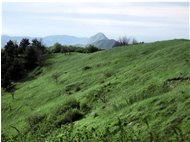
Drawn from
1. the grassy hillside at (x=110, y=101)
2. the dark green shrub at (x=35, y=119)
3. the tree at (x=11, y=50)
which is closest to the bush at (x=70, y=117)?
the grassy hillside at (x=110, y=101)

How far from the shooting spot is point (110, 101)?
36656mm

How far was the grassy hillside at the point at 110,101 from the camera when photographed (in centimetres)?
2595

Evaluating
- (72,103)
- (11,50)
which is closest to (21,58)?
(11,50)

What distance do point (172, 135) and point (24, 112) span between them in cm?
2891

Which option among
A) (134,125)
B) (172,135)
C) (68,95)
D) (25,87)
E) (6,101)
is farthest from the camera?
(25,87)

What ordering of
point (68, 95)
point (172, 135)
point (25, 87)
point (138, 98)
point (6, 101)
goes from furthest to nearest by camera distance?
point (25, 87), point (6, 101), point (68, 95), point (138, 98), point (172, 135)

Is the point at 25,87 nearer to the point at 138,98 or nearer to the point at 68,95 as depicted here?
the point at 68,95

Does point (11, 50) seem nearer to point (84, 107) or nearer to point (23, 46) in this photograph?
point (23, 46)

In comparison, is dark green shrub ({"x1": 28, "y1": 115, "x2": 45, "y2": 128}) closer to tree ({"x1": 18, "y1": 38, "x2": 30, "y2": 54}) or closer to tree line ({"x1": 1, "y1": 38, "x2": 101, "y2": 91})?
tree line ({"x1": 1, "y1": 38, "x2": 101, "y2": 91})

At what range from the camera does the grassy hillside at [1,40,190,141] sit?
2595 cm

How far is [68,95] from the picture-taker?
48.0 m

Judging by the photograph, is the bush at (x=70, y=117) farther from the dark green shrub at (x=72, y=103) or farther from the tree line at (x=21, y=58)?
the tree line at (x=21, y=58)

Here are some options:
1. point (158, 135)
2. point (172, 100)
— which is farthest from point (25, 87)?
point (158, 135)

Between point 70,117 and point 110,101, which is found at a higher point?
point 110,101
